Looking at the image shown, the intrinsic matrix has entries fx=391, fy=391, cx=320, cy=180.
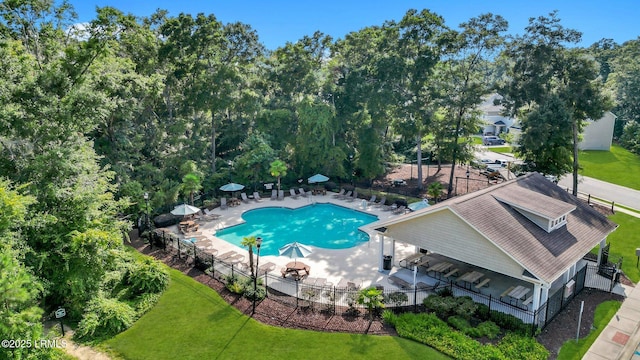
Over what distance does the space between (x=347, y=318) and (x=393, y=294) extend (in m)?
2.29

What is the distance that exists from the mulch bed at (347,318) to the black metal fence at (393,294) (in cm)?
23

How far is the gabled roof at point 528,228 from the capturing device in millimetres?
15125

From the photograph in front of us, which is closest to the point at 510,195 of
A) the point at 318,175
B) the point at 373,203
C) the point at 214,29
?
the point at 373,203

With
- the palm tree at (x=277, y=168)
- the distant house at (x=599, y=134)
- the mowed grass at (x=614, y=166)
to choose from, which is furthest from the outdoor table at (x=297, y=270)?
the distant house at (x=599, y=134)

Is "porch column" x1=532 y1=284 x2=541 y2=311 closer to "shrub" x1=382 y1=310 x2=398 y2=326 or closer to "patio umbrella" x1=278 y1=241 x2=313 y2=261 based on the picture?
"shrub" x1=382 y1=310 x2=398 y2=326

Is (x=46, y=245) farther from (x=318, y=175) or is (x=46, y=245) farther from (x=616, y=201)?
(x=616, y=201)

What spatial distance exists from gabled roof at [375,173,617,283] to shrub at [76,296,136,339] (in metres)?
11.5

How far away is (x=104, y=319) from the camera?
14969mm

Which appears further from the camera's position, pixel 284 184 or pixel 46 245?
pixel 284 184

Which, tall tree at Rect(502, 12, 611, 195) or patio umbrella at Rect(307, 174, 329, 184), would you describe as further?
patio umbrella at Rect(307, 174, 329, 184)

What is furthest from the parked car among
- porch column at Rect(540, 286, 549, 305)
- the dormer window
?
porch column at Rect(540, 286, 549, 305)

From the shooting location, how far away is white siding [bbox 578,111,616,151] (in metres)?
49.0

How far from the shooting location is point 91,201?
50.9 ft

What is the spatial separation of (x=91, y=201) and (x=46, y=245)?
86.1 inches
